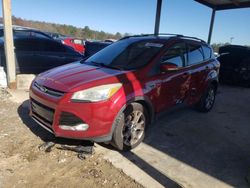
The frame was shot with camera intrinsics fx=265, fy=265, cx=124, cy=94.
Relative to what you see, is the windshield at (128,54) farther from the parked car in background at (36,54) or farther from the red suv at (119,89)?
the parked car in background at (36,54)

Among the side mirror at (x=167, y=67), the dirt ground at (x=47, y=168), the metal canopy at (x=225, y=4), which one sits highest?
the metal canopy at (x=225, y=4)

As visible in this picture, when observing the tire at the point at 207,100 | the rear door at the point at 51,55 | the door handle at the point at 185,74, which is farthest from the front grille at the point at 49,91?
the rear door at the point at 51,55

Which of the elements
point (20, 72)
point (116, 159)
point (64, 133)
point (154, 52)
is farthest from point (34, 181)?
point (20, 72)

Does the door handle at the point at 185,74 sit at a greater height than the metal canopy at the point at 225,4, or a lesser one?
lesser

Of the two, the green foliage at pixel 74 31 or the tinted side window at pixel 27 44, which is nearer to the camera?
the tinted side window at pixel 27 44

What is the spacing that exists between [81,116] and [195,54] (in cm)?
312

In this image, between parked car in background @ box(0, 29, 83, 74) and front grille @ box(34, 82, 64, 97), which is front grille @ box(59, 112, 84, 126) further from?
parked car in background @ box(0, 29, 83, 74)

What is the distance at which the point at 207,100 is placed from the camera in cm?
629

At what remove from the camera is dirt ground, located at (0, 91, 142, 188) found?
3.15 metres

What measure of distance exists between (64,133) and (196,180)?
1821mm

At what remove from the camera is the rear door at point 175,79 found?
174 inches

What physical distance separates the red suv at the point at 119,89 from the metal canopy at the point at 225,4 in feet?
22.4

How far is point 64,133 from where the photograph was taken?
3.56m

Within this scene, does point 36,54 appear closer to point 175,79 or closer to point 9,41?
point 9,41
